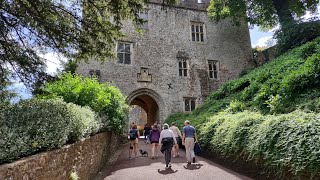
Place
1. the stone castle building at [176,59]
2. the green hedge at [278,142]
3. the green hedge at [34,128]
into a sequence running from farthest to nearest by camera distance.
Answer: the stone castle building at [176,59] < the green hedge at [278,142] < the green hedge at [34,128]

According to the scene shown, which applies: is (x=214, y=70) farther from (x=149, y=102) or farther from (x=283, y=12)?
(x=283, y=12)

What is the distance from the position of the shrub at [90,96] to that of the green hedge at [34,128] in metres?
3.60

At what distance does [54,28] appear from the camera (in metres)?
6.16

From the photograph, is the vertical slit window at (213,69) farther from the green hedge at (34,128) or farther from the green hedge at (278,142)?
the green hedge at (34,128)

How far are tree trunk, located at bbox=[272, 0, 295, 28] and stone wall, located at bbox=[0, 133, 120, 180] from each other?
14.3 metres

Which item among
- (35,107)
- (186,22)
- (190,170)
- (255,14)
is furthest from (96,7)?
(255,14)

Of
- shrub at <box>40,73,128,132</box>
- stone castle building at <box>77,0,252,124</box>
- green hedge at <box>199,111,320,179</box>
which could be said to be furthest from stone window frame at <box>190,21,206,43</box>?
green hedge at <box>199,111,320,179</box>

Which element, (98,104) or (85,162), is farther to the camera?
(98,104)

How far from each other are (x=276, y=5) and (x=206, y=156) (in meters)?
13.5

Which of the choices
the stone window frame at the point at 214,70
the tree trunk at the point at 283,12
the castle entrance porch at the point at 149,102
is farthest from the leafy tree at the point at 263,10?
the castle entrance porch at the point at 149,102

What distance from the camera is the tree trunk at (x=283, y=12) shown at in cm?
1623

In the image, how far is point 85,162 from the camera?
20.6 ft

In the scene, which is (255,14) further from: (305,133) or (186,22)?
(305,133)

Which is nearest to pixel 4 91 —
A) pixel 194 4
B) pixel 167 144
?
pixel 167 144
